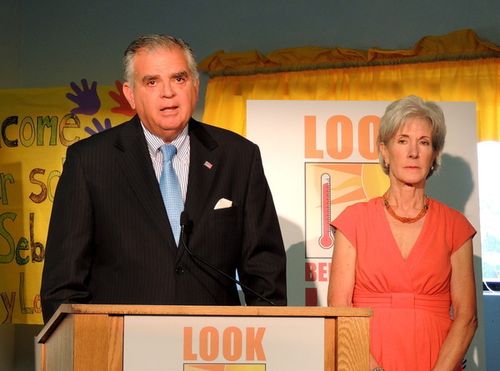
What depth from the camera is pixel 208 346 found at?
5.62 feet

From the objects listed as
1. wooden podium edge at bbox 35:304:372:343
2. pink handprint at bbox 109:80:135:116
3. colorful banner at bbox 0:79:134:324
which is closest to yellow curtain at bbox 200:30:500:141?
pink handprint at bbox 109:80:135:116

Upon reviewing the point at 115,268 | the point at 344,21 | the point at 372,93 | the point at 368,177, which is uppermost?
the point at 344,21

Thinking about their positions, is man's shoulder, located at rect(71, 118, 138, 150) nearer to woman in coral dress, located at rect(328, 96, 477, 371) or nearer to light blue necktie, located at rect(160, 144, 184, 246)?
light blue necktie, located at rect(160, 144, 184, 246)

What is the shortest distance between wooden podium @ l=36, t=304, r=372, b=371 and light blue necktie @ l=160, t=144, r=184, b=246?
83 cm

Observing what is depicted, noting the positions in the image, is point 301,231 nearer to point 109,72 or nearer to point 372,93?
point 372,93

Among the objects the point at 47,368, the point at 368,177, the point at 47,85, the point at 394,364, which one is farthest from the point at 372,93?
the point at 47,368

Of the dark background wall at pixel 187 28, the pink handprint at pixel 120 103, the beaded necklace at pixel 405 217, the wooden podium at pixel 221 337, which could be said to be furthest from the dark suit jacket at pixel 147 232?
the dark background wall at pixel 187 28

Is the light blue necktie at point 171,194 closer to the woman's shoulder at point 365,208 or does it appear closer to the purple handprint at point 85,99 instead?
the woman's shoulder at point 365,208

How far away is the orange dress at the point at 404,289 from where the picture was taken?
10.0 ft

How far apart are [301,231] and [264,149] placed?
40 cm

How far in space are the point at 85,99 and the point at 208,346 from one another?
3.65 metres

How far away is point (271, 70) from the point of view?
17.6ft

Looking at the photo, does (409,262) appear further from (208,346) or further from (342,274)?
(208,346)

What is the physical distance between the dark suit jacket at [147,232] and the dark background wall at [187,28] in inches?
109
